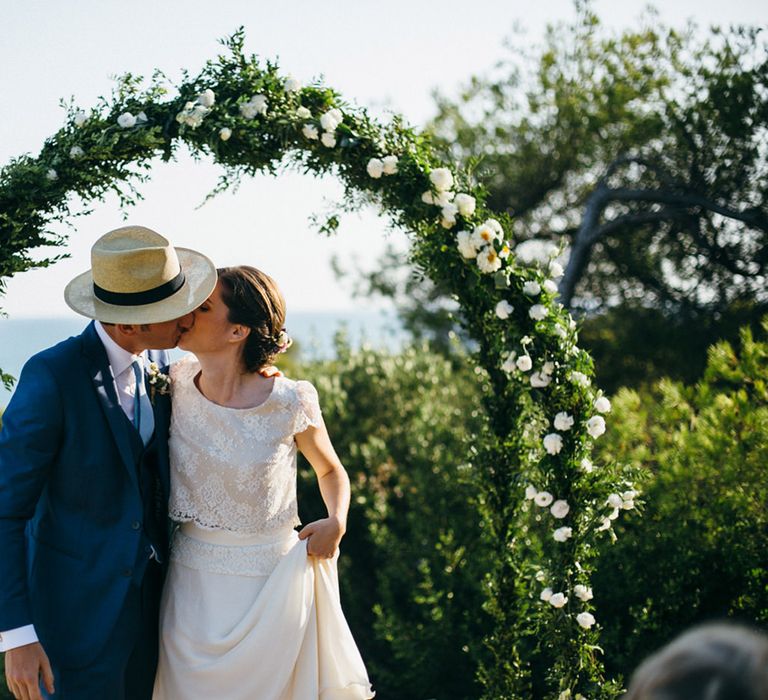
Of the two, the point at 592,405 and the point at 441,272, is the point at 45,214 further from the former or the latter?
the point at 592,405

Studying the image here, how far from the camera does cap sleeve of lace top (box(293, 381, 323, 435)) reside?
10.7 ft

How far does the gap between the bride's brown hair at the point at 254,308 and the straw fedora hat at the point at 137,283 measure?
3.9 inches

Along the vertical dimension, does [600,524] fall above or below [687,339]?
below

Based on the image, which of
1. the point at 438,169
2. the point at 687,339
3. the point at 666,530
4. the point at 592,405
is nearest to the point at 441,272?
the point at 438,169

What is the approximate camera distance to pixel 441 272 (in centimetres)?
386

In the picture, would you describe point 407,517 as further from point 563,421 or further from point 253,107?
point 253,107

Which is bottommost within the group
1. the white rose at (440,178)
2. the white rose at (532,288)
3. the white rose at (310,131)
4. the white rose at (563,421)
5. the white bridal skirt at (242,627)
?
the white bridal skirt at (242,627)

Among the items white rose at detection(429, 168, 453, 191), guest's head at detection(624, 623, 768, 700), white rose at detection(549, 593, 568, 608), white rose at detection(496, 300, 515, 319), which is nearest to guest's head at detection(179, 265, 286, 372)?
white rose at detection(429, 168, 453, 191)

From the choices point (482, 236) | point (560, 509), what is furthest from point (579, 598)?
point (482, 236)

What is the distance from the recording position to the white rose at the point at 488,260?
11.9ft

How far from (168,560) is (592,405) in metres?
1.86

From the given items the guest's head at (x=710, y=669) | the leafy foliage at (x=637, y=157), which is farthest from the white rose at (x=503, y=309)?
the leafy foliage at (x=637, y=157)

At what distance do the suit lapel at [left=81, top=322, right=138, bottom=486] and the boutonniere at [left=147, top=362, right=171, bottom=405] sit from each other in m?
0.22

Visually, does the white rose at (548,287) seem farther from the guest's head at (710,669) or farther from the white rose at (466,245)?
the guest's head at (710,669)
